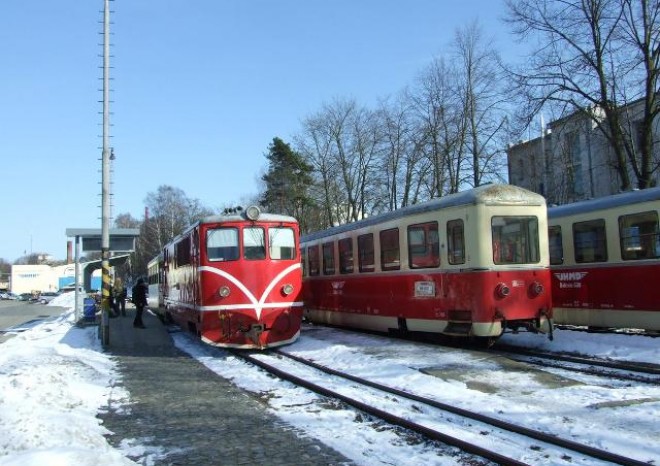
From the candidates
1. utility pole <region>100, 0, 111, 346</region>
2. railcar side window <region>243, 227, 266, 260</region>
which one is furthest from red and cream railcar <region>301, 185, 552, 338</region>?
utility pole <region>100, 0, 111, 346</region>

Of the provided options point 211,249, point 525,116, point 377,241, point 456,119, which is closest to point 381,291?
point 377,241

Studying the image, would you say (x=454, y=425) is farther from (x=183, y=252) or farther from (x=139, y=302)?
(x=139, y=302)

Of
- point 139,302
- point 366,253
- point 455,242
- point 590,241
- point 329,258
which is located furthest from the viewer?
point 139,302

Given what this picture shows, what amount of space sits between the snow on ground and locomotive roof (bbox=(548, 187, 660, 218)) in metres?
2.72

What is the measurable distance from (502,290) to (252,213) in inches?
211

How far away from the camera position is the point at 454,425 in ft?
21.5

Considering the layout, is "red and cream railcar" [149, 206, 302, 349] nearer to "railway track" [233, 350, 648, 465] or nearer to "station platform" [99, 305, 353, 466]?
"station platform" [99, 305, 353, 466]

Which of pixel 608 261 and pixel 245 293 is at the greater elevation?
pixel 608 261

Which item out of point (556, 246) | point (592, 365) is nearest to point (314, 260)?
point (556, 246)

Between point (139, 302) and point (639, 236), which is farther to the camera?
point (139, 302)

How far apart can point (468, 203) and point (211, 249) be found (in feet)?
17.3

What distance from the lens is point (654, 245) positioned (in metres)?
12.0

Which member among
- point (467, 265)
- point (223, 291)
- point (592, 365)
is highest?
point (467, 265)

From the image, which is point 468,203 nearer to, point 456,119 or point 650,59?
point 650,59
